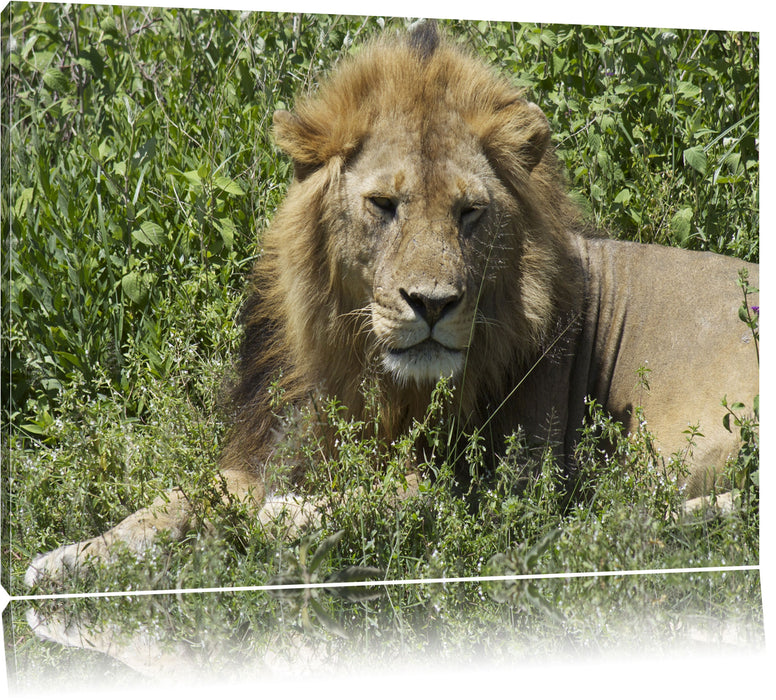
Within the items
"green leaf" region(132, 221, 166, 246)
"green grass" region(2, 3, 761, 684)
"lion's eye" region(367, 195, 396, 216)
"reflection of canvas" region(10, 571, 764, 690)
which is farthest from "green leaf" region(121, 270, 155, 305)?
"reflection of canvas" region(10, 571, 764, 690)

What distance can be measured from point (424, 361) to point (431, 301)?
19cm

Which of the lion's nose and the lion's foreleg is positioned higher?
the lion's nose

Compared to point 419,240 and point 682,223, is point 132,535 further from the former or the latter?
point 682,223

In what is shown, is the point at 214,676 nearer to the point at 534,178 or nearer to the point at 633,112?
the point at 534,178

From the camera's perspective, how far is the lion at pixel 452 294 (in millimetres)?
3117

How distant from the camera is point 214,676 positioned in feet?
9.04

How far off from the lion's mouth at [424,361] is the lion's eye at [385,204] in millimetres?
369

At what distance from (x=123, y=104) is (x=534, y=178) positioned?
1.56 m

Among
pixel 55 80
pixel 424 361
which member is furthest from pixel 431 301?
pixel 55 80

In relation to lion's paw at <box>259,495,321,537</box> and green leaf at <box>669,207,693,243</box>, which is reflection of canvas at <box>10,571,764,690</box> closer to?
lion's paw at <box>259,495,321,537</box>

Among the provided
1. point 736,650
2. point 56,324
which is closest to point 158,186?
point 56,324

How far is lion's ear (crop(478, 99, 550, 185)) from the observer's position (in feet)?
10.8

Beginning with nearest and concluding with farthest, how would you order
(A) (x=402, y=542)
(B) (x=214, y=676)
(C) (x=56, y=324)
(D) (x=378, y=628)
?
(B) (x=214, y=676), (D) (x=378, y=628), (A) (x=402, y=542), (C) (x=56, y=324)

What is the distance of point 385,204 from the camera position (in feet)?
10.3
